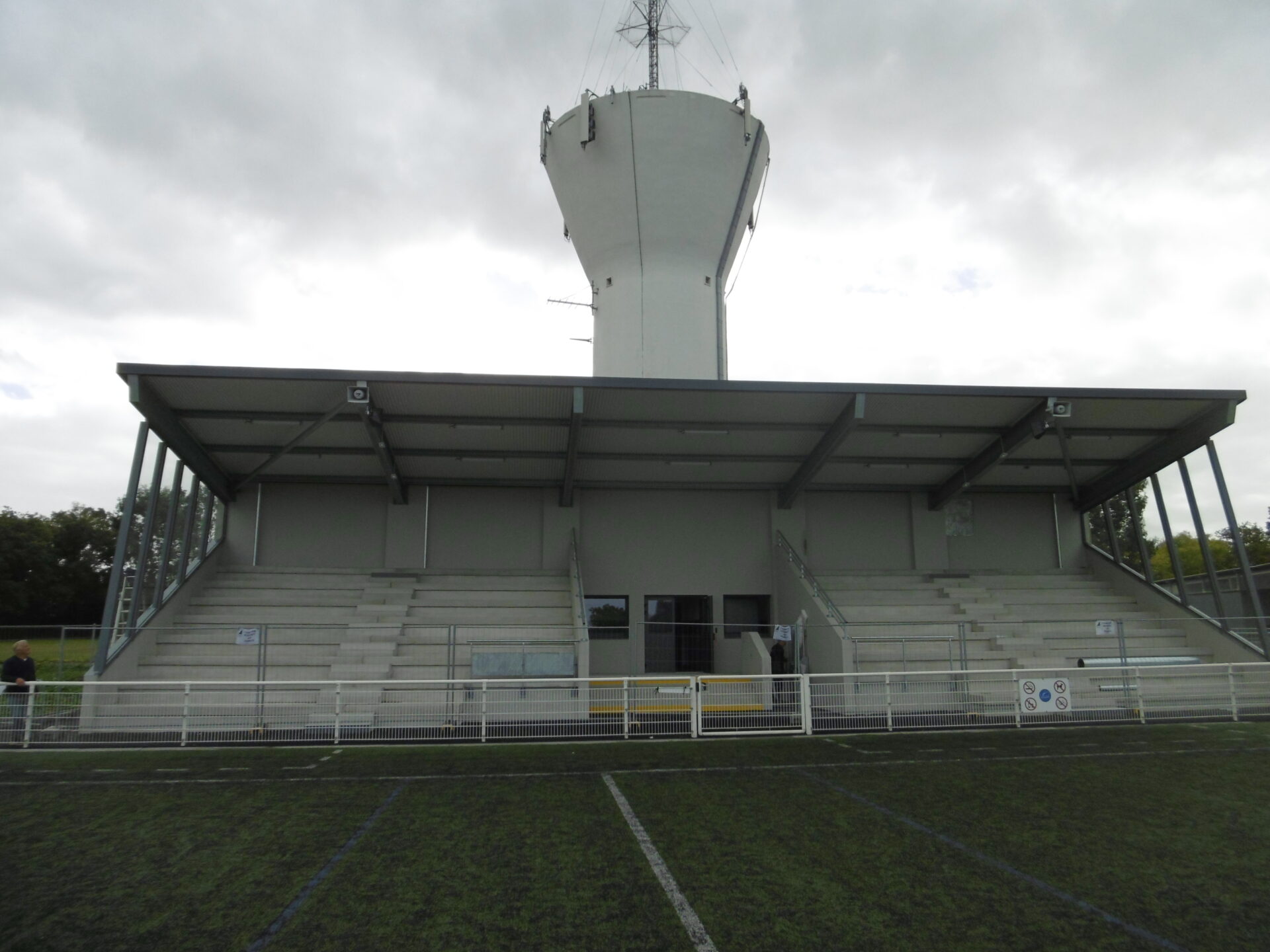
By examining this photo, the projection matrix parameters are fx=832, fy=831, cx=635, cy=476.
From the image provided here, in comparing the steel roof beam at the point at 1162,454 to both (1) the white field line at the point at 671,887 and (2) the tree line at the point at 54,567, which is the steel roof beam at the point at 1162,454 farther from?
(2) the tree line at the point at 54,567

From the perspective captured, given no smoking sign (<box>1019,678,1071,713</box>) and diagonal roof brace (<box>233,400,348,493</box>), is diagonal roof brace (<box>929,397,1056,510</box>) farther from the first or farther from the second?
diagonal roof brace (<box>233,400,348,493</box>)

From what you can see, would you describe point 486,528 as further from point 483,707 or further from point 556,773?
point 556,773

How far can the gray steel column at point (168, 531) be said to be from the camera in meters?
17.4

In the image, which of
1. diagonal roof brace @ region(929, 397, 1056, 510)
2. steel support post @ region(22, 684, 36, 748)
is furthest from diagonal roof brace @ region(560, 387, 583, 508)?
steel support post @ region(22, 684, 36, 748)

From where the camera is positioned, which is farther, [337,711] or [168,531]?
[168,531]

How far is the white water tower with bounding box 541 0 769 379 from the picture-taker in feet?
75.7

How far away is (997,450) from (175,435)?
18.2 meters

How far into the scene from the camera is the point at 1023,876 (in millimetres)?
5371

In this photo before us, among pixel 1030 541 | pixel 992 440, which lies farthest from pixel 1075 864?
pixel 1030 541

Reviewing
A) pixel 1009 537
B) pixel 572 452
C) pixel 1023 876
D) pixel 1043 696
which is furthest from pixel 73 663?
pixel 1009 537

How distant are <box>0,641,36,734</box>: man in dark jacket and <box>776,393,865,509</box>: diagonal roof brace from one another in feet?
48.7

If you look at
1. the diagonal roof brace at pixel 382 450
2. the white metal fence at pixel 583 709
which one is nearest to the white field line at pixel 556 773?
the white metal fence at pixel 583 709

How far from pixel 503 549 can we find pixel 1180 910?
58.7ft

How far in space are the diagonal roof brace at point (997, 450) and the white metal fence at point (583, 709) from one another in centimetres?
569
